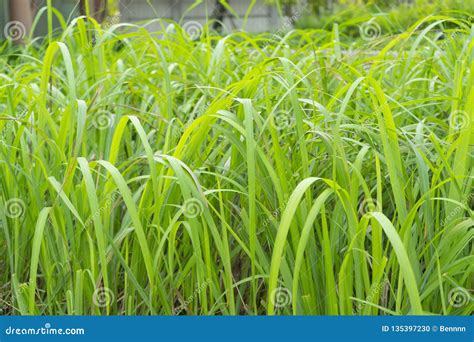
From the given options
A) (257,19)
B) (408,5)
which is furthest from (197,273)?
(408,5)

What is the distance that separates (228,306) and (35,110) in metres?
0.65

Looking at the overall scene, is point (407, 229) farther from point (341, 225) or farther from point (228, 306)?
point (228, 306)

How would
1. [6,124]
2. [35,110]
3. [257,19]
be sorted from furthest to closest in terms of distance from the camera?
1. [257,19]
2. [35,110]
3. [6,124]

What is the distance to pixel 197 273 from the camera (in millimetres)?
1240
